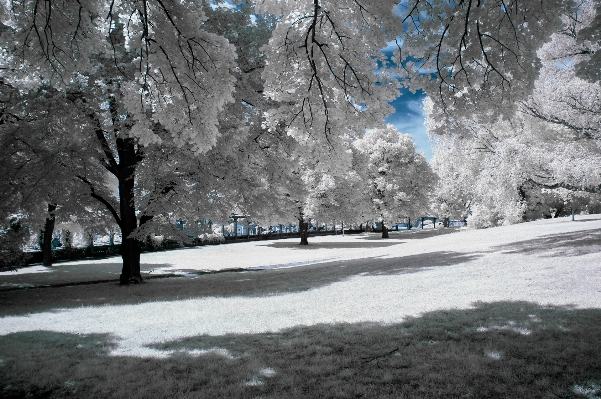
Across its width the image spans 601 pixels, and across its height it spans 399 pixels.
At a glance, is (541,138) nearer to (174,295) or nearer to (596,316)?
(596,316)

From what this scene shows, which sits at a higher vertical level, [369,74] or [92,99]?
[92,99]

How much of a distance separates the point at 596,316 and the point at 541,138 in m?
14.6

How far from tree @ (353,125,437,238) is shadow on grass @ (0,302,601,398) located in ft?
127

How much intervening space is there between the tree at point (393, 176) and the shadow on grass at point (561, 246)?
1086 inches

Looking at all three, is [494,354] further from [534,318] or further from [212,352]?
[212,352]

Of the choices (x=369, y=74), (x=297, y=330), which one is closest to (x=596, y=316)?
(x=297, y=330)

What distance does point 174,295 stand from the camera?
43.4 feet

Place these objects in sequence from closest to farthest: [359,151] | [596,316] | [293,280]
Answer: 1. [596,316]
2. [293,280]
3. [359,151]

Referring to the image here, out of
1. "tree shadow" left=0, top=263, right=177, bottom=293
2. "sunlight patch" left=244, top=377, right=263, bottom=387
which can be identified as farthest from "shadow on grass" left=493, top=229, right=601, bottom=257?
"tree shadow" left=0, top=263, right=177, bottom=293

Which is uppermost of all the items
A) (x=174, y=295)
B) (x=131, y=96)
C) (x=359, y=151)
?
(x=359, y=151)

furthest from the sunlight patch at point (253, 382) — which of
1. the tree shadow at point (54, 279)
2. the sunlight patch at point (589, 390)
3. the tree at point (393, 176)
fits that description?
the tree at point (393, 176)

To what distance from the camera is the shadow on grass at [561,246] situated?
1288 centimetres

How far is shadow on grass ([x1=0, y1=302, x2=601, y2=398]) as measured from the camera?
4.09 m

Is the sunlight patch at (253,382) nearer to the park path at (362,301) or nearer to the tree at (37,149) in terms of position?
the park path at (362,301)
